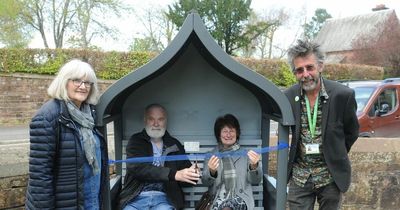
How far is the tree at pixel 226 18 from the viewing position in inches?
1166

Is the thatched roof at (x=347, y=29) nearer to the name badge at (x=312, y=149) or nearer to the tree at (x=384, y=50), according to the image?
the tree at (x=384, y=50)

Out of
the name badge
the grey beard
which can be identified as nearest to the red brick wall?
the grey beard

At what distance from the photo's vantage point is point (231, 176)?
3.80m

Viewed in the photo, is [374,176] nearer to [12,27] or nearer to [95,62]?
[95,62]

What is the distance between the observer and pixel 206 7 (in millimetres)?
30078

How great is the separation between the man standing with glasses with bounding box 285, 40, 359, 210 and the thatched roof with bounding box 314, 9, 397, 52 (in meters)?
43.3

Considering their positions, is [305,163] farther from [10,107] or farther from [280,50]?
[280,50]

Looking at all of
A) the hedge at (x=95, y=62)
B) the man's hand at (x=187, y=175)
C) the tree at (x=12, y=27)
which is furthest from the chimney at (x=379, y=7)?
the man's hand at (x=187, y=175)

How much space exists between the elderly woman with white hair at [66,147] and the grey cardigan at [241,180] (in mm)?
1091

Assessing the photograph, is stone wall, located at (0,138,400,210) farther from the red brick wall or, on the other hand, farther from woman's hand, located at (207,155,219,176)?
the red brick wall

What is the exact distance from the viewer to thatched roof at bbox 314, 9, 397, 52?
147 feet

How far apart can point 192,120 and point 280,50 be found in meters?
40.1

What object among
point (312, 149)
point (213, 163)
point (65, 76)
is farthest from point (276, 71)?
point (65, 76)

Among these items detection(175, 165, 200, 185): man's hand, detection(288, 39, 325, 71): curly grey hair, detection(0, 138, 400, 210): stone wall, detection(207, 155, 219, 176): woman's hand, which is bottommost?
detection(0, 138, 400, 210): stone wall
